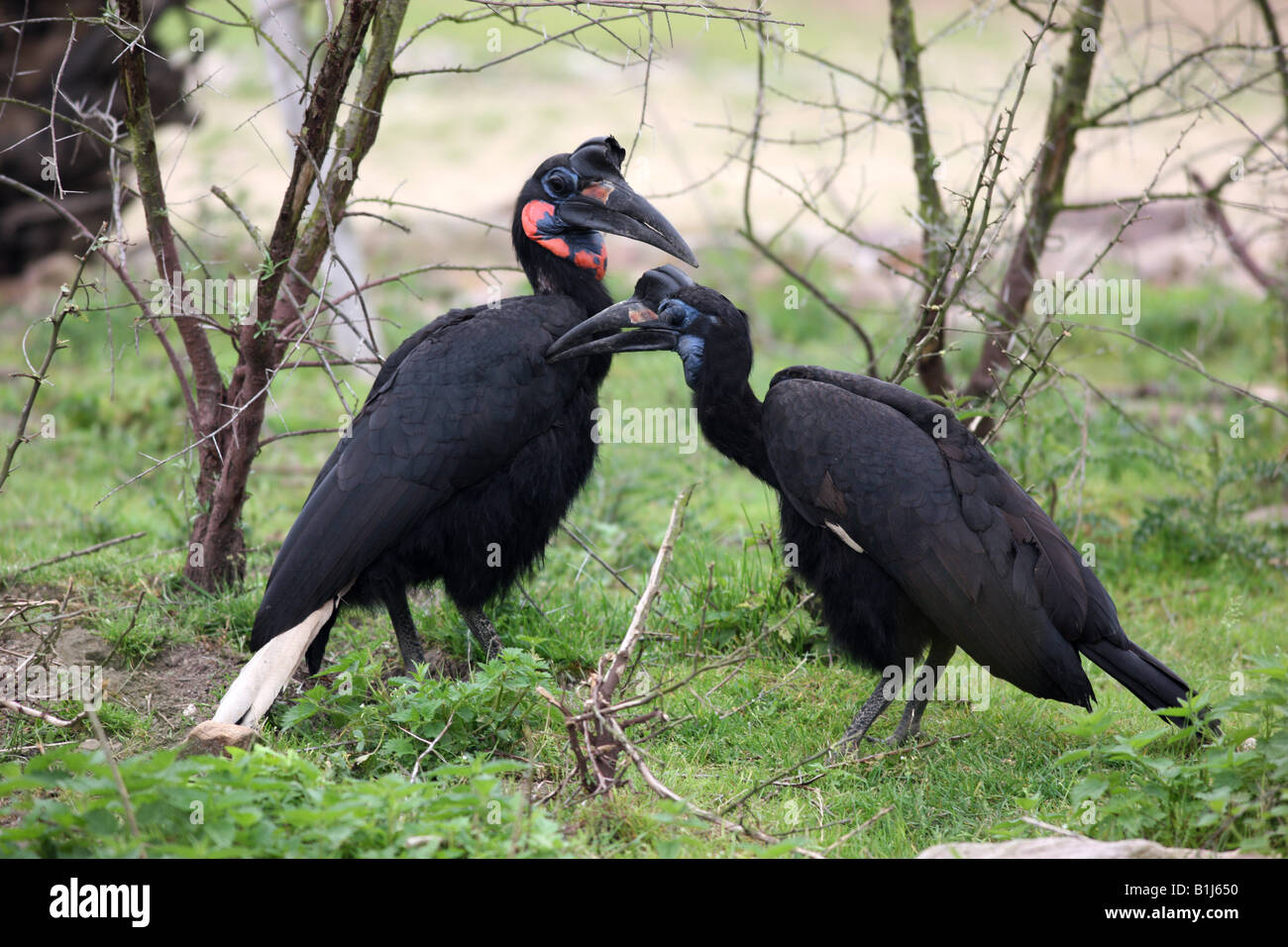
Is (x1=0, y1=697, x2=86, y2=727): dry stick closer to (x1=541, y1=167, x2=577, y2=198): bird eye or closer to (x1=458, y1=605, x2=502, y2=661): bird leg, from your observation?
(x1=458, y1=605, x2=502, y2=661): bird leg

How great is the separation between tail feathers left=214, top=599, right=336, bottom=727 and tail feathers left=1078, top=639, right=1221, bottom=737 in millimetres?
2355

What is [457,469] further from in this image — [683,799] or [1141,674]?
[1141,674]

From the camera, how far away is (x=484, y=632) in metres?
4.40

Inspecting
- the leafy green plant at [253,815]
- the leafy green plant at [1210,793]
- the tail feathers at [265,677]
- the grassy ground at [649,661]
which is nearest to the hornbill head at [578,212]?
the grassy ground at [649,661]

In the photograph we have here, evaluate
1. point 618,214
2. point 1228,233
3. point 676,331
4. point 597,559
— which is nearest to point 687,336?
point 676,331

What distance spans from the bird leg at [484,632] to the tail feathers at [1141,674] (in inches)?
76.4

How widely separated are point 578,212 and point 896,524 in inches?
67.7

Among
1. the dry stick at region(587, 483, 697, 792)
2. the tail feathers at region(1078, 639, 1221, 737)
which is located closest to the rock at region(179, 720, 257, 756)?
the dry stick at region(587, 483, 697, 792)

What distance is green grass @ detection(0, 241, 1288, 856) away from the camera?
2830 millimetres

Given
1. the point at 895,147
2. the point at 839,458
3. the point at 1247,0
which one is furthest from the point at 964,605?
the point at 895,147

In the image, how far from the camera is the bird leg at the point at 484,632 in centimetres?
436
